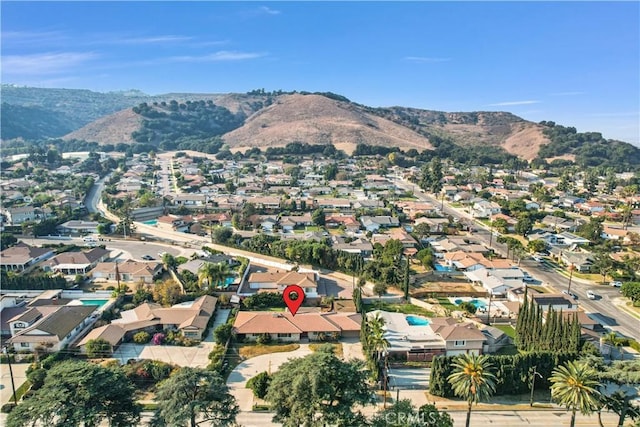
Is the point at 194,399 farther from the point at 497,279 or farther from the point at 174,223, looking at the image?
the point at 174,223

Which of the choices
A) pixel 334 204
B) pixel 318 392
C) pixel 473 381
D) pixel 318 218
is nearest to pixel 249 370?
pixel 318 392

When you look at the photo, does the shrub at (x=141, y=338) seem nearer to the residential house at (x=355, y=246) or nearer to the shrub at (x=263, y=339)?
the shrub at (x=263, y=339)

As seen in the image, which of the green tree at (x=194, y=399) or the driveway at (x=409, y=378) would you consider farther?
the driveway at (x=409, y=378)

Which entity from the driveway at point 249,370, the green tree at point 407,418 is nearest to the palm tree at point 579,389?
the green tree at point 407,418

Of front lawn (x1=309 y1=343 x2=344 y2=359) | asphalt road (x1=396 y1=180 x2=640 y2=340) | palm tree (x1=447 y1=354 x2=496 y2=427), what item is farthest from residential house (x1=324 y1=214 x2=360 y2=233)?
palm tree (x1=447 y1=354 x2=496 y2=427)

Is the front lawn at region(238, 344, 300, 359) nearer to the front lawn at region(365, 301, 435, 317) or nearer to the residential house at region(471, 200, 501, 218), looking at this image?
the front lawn at region(365, 301, 435, 317)

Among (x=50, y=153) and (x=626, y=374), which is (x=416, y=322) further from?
(x=50, y=153)
